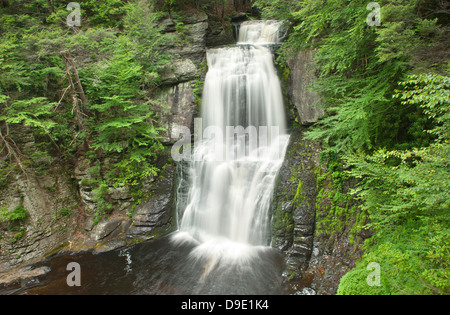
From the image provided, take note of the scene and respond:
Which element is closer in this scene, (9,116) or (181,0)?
(9,116)

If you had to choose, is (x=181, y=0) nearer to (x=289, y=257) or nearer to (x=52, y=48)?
(x=52, y=48)

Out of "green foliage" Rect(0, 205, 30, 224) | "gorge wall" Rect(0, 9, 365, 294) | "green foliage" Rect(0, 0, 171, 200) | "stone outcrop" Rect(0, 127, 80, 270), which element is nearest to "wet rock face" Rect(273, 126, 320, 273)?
"gorge wall" Rect(0, 9, 365, 294)

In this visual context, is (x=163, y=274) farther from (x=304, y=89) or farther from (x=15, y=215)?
(x=304, y=89)

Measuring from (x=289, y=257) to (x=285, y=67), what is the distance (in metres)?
7.97

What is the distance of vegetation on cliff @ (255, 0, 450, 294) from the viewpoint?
3.41 metres

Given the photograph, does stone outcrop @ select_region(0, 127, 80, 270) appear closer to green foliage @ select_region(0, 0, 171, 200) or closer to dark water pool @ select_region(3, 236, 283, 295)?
Answer: green foliage @ select_region(0, 0, 171, 200)

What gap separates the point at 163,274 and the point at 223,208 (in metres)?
2.93

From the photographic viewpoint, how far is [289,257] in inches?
255

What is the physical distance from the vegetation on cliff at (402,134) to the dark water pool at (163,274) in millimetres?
2392

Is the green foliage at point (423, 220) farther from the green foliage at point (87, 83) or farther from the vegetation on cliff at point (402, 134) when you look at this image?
the green foliage at point (87, 83)

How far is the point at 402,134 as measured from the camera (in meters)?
5.64

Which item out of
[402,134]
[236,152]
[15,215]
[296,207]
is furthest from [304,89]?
[15,215]

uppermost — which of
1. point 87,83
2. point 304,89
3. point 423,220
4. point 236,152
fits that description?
point 87,83
